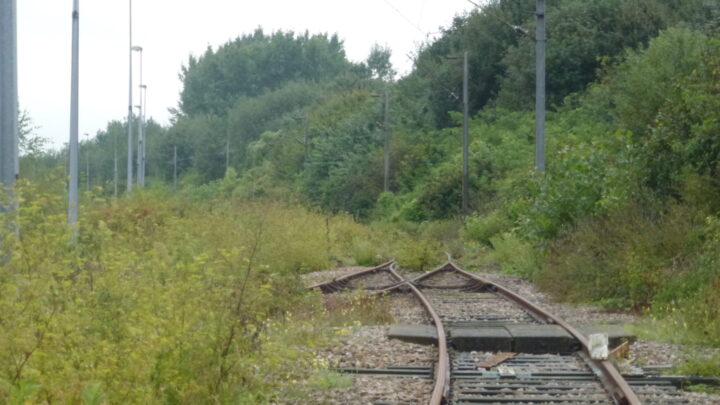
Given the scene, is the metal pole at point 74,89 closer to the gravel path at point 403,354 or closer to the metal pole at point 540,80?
the gravel path at point 403,354

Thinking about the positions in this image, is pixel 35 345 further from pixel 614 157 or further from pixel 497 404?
pixel 614 157

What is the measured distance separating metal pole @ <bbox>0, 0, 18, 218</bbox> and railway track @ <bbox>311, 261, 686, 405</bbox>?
4.46 meters

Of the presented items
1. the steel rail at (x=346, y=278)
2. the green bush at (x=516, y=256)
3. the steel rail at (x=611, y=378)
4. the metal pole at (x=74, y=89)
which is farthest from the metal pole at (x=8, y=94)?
the green bush at (x=516, y=256)

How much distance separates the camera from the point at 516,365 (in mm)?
10062

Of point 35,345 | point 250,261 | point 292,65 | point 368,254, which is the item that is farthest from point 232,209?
point 292,65

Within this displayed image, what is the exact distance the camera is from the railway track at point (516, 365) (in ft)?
27.2

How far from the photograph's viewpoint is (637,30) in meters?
53.2

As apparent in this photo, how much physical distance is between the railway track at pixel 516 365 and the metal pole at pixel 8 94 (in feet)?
14.6

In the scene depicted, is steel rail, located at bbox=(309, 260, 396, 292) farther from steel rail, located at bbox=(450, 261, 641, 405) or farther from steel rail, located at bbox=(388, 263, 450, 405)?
steel rail, located at bbox=(450, 261, 641, 405)

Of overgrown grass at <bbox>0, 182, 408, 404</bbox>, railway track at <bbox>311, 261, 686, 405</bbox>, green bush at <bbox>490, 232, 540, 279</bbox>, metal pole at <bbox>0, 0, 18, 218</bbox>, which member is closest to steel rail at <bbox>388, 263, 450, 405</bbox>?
railway track at <bbox>311, 261, 686, 405</bbox>

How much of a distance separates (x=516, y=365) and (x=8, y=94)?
6.29 meters

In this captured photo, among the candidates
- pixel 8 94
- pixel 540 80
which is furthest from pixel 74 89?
pixel 8 94

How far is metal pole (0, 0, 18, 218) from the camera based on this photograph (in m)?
10.7

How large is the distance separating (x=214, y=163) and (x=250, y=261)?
106906mm
